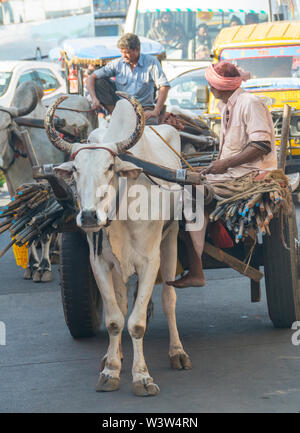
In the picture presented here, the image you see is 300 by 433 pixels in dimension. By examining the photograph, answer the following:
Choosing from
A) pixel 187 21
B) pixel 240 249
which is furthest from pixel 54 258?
pixel 187 21

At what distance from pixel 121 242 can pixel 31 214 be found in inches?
29.6

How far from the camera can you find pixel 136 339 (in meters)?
5.15

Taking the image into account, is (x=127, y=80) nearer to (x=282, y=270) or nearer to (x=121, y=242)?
(x=282, y=270)

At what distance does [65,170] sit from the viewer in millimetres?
5051

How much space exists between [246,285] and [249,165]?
2350 millimetres

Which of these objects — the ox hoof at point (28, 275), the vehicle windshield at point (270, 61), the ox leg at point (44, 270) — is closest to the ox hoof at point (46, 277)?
the ox leg at point (44, 270)

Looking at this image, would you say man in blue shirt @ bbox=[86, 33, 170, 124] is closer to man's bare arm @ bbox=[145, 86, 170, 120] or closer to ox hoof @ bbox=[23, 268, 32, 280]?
man's bare arm @ bbox=[145, 86, 170, 120]

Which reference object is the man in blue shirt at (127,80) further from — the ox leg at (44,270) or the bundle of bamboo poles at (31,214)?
the bundle of bamboo poles at (31,214)

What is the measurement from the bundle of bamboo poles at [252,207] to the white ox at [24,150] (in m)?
3.35

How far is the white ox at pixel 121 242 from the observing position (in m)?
4.88

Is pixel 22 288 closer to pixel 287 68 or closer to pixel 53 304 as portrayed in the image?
pixel 53 304

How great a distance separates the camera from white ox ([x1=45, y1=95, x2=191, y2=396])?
488 cm

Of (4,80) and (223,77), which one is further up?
(223,77)

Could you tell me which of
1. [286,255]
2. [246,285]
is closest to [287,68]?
[246,285]
